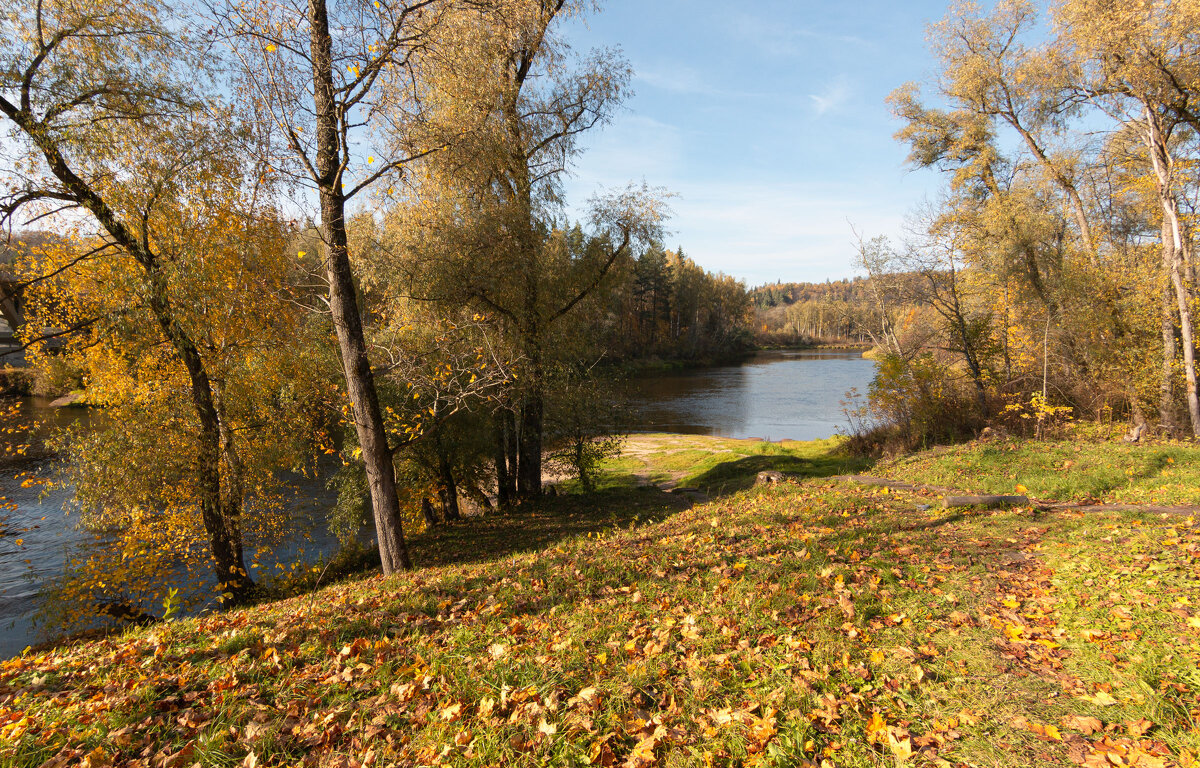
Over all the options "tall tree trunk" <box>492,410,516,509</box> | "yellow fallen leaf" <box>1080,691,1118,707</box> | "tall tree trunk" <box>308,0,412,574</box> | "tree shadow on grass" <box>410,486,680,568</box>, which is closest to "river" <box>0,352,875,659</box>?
"tree shadow on grass" <box>410,486,680,568</box>

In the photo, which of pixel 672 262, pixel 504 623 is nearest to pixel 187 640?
pixel 504 623

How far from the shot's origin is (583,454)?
47.3ft

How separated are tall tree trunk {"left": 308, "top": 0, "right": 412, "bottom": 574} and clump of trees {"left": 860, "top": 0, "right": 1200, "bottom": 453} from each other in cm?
1433

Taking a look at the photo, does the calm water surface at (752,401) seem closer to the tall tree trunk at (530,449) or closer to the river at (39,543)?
the tall tree trunk at (530,449)

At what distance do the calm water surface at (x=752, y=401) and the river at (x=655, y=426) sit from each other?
0.07 m

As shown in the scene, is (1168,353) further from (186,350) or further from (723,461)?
(186,350)

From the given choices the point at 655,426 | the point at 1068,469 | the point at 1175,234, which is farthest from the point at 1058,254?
the point at 655,426

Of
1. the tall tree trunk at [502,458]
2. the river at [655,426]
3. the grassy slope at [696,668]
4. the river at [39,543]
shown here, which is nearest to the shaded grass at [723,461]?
the river at [655,426]

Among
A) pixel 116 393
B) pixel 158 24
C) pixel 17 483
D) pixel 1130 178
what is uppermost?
pixel 158 24

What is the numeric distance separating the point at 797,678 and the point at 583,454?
1106cm

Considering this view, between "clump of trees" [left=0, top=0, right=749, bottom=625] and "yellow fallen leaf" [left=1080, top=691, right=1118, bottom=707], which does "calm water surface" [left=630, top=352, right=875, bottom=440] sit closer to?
"clump of trees" [left=0, top=0, right=749, bottom=625]

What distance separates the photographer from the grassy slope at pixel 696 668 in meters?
2.94

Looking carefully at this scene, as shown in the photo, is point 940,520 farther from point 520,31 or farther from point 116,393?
point 116,393

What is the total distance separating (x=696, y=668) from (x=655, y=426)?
3045cm
